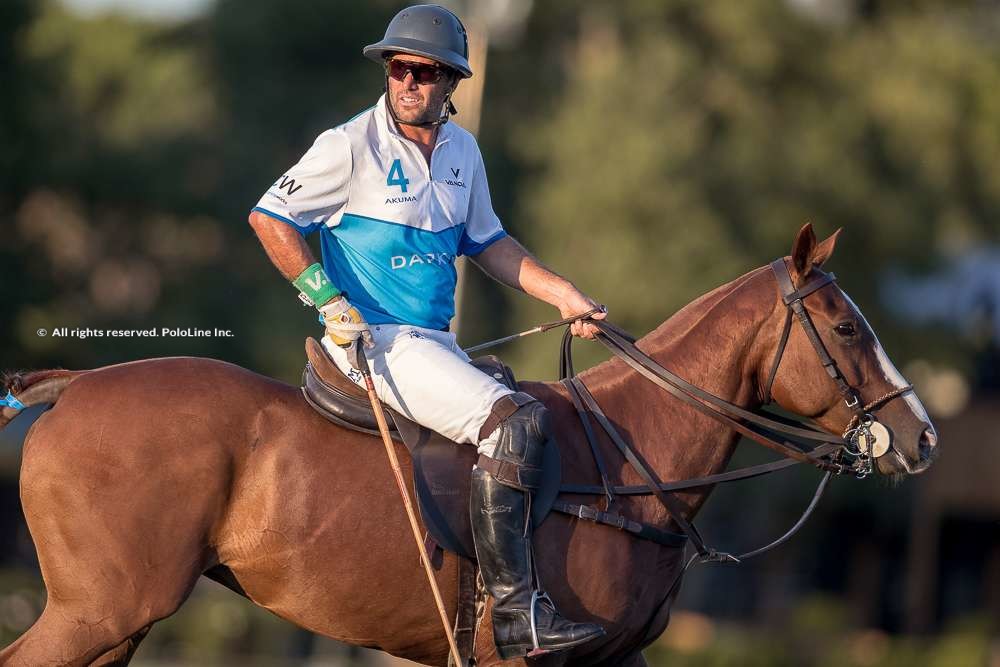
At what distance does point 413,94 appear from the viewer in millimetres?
6027

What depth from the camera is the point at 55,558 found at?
552 cm

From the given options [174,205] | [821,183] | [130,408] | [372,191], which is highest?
[372,191]

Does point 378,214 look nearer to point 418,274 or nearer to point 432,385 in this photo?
point 418,274

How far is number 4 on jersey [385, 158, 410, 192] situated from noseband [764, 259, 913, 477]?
177 centimetres

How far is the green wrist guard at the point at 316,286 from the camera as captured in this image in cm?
568

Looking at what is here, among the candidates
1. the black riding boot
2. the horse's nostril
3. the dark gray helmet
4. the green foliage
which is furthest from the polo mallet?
the green foliage

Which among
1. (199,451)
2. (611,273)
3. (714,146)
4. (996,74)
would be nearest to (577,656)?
(199,451)

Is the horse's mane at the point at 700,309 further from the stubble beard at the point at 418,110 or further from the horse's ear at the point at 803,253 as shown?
the stubble beard at the point at 418,110

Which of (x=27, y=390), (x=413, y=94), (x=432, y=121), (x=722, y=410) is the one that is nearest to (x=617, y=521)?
(x=722, y=410)

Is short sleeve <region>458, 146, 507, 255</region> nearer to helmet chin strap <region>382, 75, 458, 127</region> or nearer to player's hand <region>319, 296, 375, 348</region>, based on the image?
helmet chin strap <region>382, 75, 458, 127</region>

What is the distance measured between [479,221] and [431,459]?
1349mm

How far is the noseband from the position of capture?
6.05 metres

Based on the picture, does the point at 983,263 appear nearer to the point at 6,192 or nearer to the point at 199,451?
the point at 6,192

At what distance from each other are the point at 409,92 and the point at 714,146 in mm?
19607
